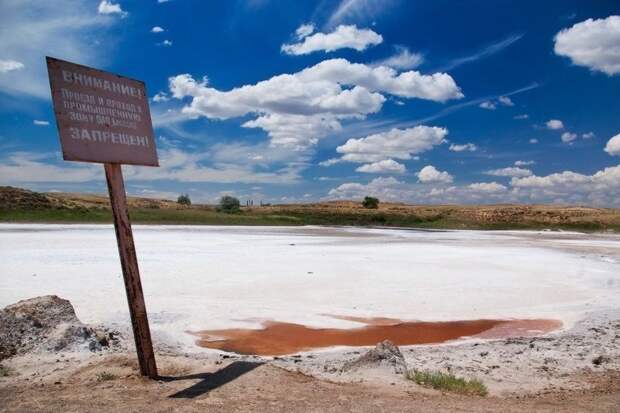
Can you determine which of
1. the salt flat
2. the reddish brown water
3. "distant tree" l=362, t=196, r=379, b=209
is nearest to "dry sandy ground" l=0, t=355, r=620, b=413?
the reddish brown water

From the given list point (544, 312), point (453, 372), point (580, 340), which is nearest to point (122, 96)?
point (453, 372)

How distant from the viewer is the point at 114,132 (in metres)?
6.65

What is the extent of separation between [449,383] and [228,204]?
87767 millimetres

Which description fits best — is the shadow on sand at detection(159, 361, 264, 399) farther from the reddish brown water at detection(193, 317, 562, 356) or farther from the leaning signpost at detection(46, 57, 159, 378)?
the reddish brown water at detection(193, 317, 562, 356)

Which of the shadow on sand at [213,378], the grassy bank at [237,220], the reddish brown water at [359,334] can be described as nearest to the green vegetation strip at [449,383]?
the shadow on sand at [213,378]

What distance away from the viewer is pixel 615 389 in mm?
6598

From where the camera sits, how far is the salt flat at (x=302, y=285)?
11.5 meters

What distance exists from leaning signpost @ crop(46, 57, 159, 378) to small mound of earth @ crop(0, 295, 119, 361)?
202 centimetres

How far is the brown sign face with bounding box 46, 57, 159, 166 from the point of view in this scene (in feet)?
20.0

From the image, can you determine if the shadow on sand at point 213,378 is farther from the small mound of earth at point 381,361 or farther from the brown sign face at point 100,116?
the brown sign face at point 100,116

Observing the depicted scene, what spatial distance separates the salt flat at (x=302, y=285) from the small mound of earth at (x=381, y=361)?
326 cm

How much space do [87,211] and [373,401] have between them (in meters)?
57.0

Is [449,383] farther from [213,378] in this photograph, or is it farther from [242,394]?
[213,378]

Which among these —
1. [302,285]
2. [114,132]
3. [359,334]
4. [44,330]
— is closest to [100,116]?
[114,132]
